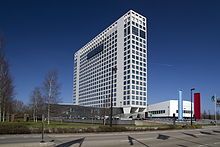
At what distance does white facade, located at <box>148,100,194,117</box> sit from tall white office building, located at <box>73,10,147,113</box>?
8928 mm

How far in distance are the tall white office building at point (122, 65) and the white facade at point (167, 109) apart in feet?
29.3

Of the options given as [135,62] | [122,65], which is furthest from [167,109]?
[122,65]

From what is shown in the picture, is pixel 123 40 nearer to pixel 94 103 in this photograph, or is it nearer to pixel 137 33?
pixel 137 33

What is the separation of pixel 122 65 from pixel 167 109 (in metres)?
30.0

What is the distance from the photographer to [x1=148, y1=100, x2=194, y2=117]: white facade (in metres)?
127

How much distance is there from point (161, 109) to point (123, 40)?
3883cm

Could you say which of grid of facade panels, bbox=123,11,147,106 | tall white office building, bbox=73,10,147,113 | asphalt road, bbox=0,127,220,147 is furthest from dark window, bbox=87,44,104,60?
asphalt road, bbox=0,127,220,147

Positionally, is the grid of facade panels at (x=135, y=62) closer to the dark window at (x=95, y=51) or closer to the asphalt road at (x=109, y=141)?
the dark window at (x=95, y=51)

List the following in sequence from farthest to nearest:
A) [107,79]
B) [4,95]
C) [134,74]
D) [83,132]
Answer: [107,79]
[134,74]
[4,95]
[83,132]

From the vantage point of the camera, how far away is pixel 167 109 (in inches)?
5054

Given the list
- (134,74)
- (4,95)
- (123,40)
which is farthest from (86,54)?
(4,95)

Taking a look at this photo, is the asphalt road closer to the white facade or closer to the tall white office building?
the tall white office building

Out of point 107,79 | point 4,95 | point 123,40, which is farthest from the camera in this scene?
point 107,79

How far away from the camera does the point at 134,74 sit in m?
125
